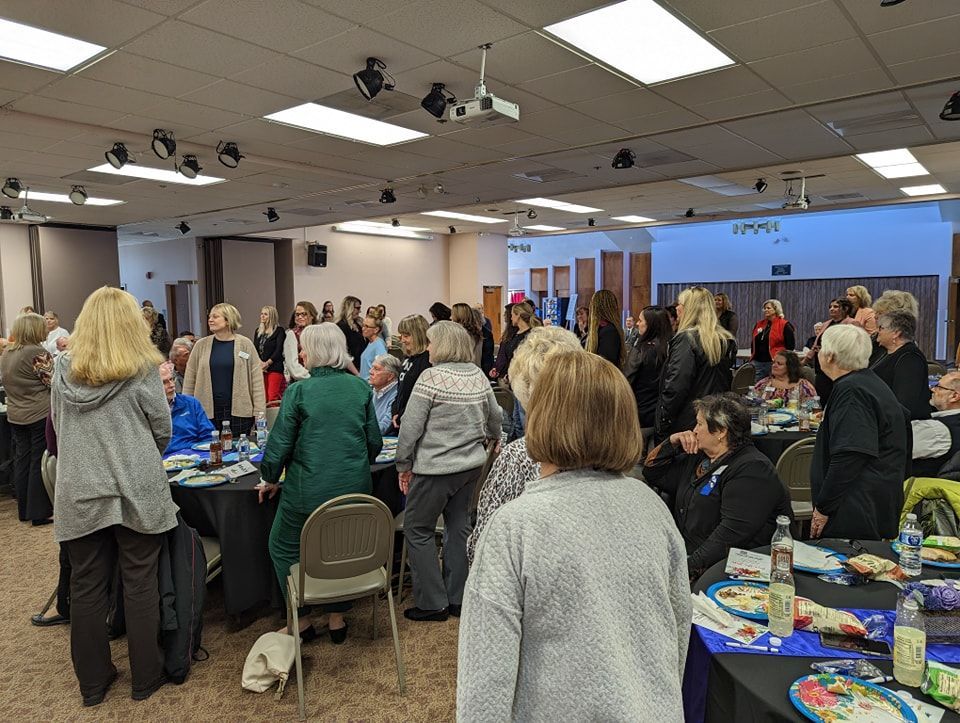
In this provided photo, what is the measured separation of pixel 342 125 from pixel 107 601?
4.13 metres

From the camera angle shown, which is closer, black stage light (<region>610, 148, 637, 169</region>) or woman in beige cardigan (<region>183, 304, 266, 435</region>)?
woman in beige cardigan (<region>183, 304, 266, 435</region>)

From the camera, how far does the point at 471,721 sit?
116 centimetres

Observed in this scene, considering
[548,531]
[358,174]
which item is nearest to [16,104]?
[358,174]

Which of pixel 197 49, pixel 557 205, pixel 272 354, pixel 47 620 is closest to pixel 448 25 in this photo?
pixel 197 49

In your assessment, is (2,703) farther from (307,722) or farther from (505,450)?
(505,450)

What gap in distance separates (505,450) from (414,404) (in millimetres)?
1396

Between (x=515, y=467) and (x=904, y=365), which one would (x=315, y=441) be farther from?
(x=904, y=365)

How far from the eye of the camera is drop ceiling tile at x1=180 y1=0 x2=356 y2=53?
10.9 feet

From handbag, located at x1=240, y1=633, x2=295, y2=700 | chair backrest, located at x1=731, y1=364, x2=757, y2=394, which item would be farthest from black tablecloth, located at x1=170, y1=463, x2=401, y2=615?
chair backrest, located at x1=731, y1=364, x2=757, y2=394

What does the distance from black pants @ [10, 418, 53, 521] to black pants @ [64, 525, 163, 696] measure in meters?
2.76

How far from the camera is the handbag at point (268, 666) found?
2.97m

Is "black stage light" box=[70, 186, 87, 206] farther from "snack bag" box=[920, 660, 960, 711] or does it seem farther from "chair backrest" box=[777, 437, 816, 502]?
"snack bag" box=[920, 660, 960, 711]

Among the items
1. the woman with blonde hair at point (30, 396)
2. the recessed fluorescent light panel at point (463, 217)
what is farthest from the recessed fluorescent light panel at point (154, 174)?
the recessed fluorescent light panel at point (463, 217)

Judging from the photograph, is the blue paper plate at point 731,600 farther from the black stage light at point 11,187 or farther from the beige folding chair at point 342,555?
the black stage light at point 11,187
